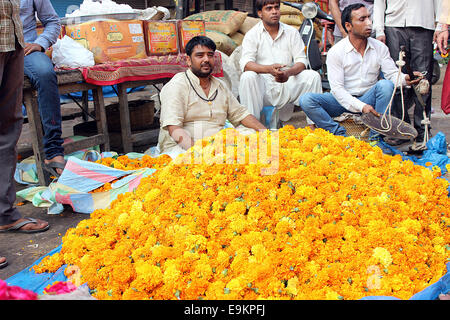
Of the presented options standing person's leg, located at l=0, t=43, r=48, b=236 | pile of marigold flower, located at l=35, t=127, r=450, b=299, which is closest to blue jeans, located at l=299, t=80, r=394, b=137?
pile of marigold flower, located at l=35, t=127, r=450, b=299

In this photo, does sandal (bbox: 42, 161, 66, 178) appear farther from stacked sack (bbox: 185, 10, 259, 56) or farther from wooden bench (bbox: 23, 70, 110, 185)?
stacked sack (bbox: 185, 10, 259, 56)

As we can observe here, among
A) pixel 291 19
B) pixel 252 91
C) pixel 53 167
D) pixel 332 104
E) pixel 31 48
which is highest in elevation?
pixel 291 19

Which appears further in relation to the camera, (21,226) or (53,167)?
(53,167)

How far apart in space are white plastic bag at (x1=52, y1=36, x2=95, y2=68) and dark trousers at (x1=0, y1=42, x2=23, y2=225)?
1.28 metres

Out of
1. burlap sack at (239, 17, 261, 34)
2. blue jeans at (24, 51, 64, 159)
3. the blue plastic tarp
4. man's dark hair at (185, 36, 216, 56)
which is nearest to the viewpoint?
the blue plastic tarp

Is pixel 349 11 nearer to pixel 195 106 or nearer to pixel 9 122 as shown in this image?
pixel 195 106

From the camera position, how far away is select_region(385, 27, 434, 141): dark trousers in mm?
4309

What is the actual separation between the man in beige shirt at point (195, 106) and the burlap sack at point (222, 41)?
250cm

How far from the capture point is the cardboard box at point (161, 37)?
179 inches

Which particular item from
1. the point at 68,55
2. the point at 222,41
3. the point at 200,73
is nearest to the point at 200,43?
the point at 200,73

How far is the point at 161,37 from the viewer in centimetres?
466

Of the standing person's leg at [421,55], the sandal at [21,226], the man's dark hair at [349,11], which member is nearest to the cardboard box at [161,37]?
the man's dark hair at [349,11]

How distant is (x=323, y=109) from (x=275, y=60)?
2.92 feet

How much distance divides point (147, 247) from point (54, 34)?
8.08ft
